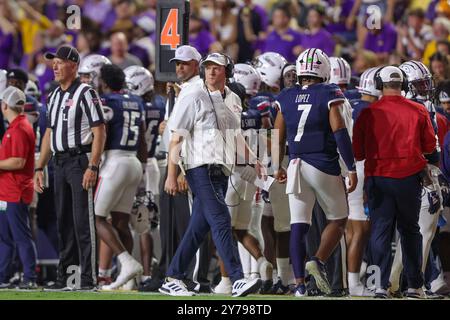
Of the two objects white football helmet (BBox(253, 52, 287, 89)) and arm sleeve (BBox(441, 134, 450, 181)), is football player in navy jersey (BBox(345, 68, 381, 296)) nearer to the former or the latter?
arm sleeve (BBox(441, 134, 450, 181))

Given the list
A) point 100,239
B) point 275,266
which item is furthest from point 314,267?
point 100,239

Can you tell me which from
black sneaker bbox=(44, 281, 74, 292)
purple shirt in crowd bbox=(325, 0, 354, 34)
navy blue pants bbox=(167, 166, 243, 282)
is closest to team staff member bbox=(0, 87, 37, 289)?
black sneaker bbox=(44, 281, 74, 292)

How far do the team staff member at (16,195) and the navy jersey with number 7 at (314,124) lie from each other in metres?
3.05

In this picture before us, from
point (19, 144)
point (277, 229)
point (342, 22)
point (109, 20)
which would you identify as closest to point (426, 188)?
point (277, 229)

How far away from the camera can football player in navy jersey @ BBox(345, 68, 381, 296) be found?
49.3ft

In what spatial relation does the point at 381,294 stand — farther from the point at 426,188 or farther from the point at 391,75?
the point at 391,75

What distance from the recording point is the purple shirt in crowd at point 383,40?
2074cm

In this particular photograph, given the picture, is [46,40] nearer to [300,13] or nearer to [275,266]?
[300,13]

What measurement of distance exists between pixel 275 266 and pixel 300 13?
709 centimetres

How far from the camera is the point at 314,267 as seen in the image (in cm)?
1388

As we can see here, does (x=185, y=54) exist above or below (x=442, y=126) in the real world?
above

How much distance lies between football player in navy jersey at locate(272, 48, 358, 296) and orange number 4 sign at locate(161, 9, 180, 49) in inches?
67.3

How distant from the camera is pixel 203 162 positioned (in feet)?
45.3

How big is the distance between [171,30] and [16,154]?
205cm
